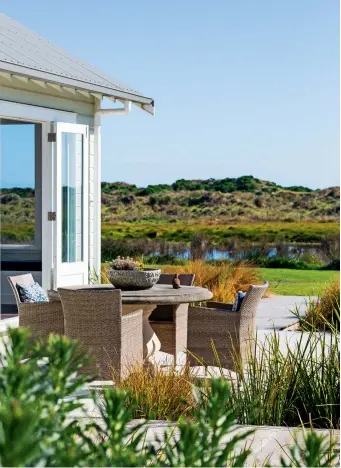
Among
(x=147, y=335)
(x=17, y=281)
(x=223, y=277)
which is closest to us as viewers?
(x=147, y=335)

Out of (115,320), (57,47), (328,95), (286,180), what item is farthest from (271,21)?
(115,320)

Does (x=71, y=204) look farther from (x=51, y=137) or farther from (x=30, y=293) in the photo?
(x=30, y=293)

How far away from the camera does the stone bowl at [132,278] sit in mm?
7750

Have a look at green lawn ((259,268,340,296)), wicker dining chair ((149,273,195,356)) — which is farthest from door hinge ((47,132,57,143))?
green lawn ((259,268,340,296))

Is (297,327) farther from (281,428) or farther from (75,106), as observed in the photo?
(281,428)

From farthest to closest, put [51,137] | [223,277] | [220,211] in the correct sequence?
[220,211] < [223,277] < [51,137]

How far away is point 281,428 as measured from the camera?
4762mm

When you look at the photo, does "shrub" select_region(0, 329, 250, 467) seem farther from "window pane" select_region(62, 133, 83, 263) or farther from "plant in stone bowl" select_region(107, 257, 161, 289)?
"window pane" select_region(62, 133, 83, 263)

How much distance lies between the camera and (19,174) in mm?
11055

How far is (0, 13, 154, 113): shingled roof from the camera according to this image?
355 inches

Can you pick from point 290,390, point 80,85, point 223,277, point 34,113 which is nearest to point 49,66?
point 80,85

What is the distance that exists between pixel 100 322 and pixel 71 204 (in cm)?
408

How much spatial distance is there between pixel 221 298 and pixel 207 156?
2575 cm

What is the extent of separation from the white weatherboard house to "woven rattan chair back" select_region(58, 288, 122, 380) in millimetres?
3209
